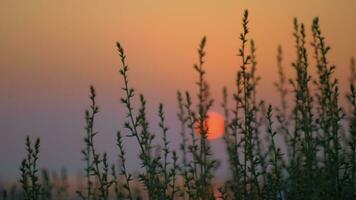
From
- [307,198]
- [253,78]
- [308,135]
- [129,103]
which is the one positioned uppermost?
[253,78]

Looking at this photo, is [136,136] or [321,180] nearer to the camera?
[136,136]

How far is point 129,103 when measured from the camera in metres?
6.03

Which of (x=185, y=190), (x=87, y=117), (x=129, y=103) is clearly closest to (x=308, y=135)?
(x=185, y=190)

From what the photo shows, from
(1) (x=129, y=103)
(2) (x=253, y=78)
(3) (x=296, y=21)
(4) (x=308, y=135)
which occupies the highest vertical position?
(3) (x=296, y=21)

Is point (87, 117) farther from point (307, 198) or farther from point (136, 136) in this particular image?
point (307, 198)

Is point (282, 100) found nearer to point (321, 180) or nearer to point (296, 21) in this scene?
point (296, 21)

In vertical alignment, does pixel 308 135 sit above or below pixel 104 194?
above

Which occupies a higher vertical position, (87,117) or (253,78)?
(253,78)

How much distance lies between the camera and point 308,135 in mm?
6367

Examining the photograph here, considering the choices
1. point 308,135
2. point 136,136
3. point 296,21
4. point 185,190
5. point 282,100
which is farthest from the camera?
point 282,100

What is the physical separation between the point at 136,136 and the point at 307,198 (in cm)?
194

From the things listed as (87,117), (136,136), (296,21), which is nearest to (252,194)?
(136,136)

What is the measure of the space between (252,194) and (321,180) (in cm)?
80

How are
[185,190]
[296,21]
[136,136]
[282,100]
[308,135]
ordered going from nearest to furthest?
[136,136] → [308,135] → [185,190] → [296,21] → [282,100]
